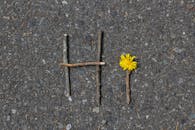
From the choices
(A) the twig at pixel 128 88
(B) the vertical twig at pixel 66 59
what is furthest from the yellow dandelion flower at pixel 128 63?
(B) the vertical twig at pixel 66 59

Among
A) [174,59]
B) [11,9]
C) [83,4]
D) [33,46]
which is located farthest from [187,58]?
[11,9]

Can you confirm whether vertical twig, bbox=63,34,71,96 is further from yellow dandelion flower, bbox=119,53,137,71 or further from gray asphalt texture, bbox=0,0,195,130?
yellow dandelion flower, bbox=119,53,137,71

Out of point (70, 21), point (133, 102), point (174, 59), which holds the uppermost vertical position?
point (70, 21)

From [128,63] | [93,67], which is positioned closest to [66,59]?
[93,67]

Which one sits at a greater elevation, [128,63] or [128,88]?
[128,63]

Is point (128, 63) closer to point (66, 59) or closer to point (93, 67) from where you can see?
point (93, 67)

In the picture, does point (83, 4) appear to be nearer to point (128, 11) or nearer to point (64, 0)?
point (64, 0)
